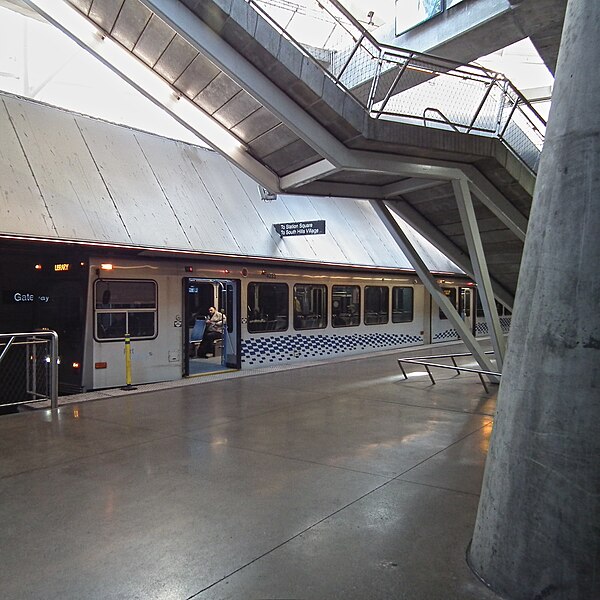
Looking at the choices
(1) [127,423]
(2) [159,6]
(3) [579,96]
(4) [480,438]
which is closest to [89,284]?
(1) [127,423]

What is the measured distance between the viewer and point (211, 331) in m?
14.2

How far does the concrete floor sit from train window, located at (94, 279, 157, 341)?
1.65 meters

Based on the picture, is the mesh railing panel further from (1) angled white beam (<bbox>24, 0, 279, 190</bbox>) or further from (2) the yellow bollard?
(1) angled white beam (<bbox>24, 0, 279, 190</bbox>)

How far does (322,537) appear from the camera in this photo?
361 cm

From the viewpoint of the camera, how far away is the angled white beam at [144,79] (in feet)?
25.6

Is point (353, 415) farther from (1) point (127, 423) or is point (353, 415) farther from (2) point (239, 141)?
(2) point (239, 141)

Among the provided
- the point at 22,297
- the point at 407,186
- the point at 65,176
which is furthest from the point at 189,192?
the point at 407,186

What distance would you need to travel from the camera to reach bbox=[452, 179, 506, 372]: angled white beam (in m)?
8.41

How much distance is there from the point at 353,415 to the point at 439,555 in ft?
13.2

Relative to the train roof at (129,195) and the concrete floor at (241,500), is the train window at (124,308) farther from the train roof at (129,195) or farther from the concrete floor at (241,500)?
the concrete floor at (241,500)

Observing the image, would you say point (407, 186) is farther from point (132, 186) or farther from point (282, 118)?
point (132, 186)

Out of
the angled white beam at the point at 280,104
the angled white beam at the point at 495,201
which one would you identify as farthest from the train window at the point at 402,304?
the angled white beam at the point at 280,104

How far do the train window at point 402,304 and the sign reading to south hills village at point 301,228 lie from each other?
5.57 m

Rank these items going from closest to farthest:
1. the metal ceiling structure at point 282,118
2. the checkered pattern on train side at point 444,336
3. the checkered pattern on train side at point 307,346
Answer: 1. the metal ceiling structure at point 282,118
2. the checkered pattern on train side at point 307,346
3. the checkered pattern on train side at point 444,336
